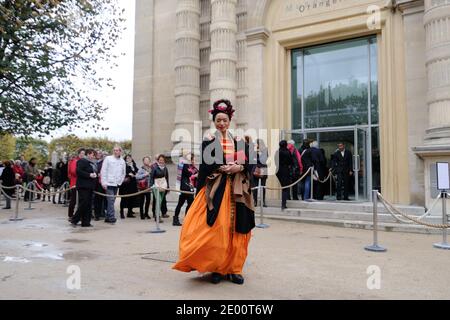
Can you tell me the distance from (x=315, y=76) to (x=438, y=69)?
4288 millimetres

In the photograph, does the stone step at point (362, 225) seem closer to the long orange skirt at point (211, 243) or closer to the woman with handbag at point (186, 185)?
the woman with handbag at point (186, 185)

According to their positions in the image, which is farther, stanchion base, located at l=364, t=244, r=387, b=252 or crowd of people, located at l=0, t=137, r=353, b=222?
crowd of people, located at l=0, t=137, r=353, b=222

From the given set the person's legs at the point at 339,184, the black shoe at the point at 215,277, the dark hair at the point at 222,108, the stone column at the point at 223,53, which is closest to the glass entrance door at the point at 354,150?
the person's legs at the point at 339,184

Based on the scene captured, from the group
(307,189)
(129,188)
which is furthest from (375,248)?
(129,188)

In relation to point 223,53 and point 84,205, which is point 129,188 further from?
point 223,53

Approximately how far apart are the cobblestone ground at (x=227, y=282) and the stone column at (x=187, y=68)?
6.45 meters

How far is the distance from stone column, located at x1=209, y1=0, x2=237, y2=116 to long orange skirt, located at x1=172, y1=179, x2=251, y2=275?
916cm

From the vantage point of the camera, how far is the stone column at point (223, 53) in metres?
13.4

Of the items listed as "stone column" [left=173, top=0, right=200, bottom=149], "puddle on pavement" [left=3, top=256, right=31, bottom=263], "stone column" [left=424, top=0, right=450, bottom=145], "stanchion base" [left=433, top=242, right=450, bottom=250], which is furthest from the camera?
"stone column" [left=173, top=0, right=200, bottom=149]

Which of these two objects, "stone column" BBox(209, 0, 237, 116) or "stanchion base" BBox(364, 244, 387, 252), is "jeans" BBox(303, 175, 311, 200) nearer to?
"stone column" BBox(209, 0, 237, 116)

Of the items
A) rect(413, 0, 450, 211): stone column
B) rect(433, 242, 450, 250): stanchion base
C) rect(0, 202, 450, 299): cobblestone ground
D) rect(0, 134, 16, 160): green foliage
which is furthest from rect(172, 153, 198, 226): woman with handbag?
rect(0, 134, 16, 160): green foliage

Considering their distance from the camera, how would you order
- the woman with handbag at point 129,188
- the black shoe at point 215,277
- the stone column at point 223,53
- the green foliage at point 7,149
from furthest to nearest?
1. the green foliage at point 7,149
2. the stone column at point 223,53
3. the woman with handbag at point 129,188
4. the black shoe at point 215,277

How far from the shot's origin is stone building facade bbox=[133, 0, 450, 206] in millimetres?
10859
